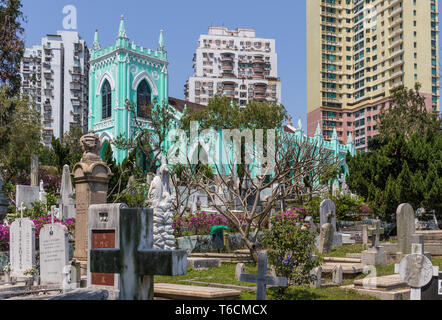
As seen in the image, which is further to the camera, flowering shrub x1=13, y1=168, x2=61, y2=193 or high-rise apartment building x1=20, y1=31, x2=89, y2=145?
high-rise apartment building x1=20, y1=31, x2=89, y2=145

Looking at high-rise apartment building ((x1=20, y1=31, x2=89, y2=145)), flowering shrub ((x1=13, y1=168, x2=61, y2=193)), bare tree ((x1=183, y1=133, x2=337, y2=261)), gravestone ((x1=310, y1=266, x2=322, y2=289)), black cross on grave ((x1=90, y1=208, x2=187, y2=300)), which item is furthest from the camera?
high-rise apartment building ((x1=20, y1=31, x2=89, y2=145))

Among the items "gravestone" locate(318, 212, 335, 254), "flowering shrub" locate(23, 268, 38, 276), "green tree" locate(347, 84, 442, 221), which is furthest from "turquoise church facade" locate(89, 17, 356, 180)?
"flowering shrub" locate(23, 268, 38, 276)

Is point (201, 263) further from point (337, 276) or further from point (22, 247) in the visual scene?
point (22, 247)

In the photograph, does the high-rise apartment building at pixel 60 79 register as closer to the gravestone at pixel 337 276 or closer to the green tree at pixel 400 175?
the green tree at pixel 400 175

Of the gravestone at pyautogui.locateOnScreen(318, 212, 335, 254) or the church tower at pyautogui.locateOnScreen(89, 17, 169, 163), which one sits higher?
the church tower at pyautogui.locateOnScreen(89, 17, 169, 163)

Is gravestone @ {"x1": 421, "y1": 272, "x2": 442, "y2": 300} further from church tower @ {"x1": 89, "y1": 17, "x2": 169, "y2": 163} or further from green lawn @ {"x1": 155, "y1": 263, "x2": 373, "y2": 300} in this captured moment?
church tower @ {"x1": 89, "y1": 17, "x2": 169, "y2": 163}

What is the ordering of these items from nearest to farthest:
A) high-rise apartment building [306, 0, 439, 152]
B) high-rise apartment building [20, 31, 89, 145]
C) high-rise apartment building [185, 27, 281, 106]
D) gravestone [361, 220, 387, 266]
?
gravestone [361, 220, 387, 266] → high-rise apartment building [306, 0, 439, 152] → high-rise apartment building [20, 31, 89, 145] → high-rise apartment building [185, 27, 281, 106]

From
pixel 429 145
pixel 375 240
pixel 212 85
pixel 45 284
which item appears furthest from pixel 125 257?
pixel 212 85

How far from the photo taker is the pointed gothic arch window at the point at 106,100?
148ft

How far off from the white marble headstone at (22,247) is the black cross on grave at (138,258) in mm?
8934

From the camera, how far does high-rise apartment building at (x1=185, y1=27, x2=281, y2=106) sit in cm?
9469

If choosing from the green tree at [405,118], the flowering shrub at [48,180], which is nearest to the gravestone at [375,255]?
the flowering shrub at [48,180]

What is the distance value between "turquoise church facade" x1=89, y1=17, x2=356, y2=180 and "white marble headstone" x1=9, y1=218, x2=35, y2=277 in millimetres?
28556
